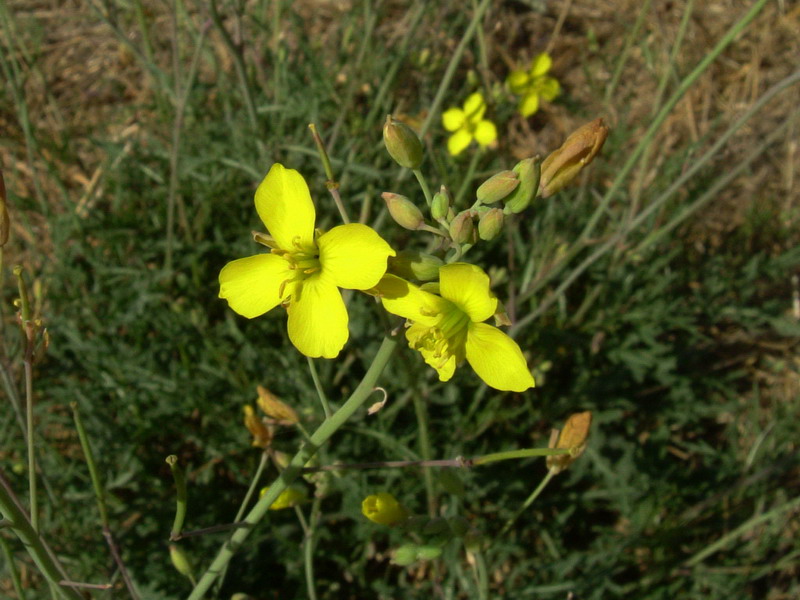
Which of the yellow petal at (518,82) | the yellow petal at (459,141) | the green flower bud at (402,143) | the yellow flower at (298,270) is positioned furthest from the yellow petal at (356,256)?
the yellow petal at (518,82)

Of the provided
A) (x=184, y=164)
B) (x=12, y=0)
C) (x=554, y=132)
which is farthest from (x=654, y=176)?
(x=12, y=0)

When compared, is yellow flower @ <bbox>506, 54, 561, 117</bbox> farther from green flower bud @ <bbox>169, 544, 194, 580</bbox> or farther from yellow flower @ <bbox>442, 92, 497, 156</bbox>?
green flower bud @ <bbox>169, 544, 194, 580</bbox>

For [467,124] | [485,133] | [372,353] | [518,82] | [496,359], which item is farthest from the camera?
[518,82]

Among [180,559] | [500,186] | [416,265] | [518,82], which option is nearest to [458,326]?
[416,265]

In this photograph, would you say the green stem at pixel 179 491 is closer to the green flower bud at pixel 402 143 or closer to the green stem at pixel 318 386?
the green stem at pixel 318 386

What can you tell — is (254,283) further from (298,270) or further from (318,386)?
(318,386)

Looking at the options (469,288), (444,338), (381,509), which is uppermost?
(469,288)
